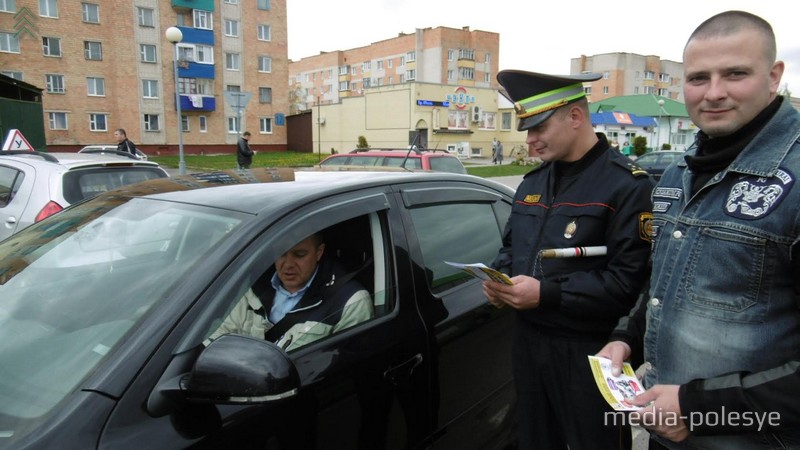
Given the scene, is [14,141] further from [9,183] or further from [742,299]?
[742,299]

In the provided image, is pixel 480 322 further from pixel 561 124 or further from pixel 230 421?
pixel 230 421

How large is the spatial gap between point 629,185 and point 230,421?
1.68 m

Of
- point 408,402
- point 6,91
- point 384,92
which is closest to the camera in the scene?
point 408,402

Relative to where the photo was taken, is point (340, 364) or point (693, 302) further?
point (340, 364)

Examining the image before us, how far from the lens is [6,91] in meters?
20.3

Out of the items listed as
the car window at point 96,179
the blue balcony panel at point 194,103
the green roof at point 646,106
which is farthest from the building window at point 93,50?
the green roof at point 646,106

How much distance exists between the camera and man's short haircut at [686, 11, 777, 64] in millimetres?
1434

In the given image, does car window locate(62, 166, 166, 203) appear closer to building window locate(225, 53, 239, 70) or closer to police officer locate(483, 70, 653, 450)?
police officer locate(483, 70, 653, 450)

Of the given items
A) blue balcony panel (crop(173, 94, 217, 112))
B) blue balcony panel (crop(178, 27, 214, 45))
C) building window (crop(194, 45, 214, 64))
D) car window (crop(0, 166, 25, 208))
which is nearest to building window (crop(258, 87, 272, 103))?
building window (crop(194, 45, 214, 64))

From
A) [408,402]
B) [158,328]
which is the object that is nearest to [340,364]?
[408,402]

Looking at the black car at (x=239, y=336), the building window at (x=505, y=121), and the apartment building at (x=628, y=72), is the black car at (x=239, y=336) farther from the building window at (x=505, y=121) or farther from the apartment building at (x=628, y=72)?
the apartment building at (x=628, y=72)

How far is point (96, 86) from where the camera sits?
131 ft

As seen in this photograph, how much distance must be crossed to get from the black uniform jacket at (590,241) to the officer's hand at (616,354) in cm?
21

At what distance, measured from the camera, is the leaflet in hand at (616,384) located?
5.37ft
